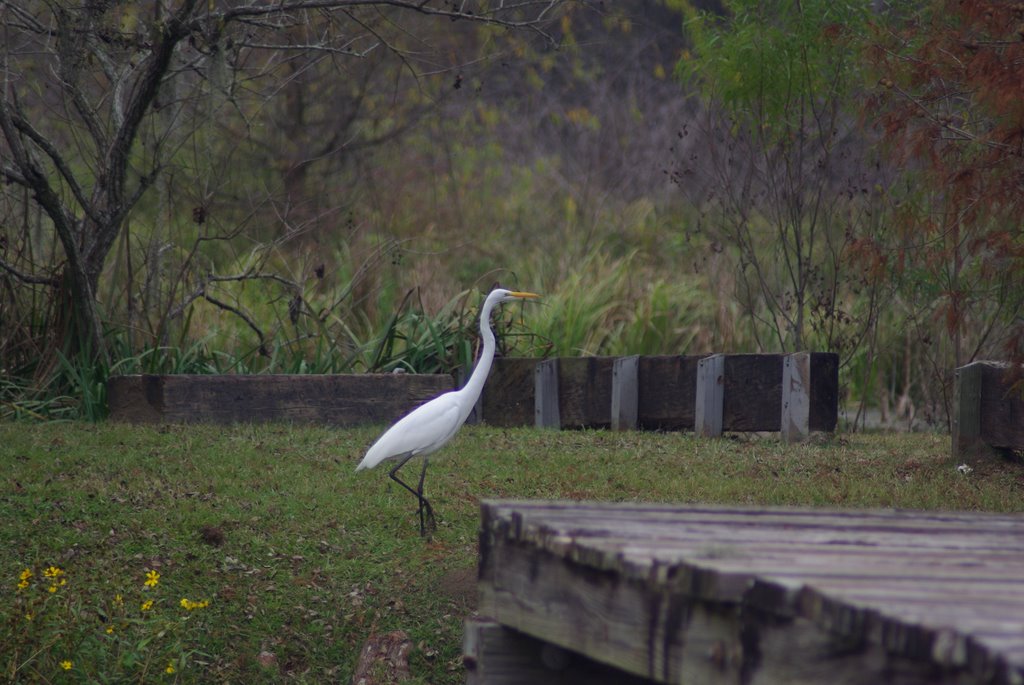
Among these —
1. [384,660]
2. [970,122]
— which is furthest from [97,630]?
[970,122]

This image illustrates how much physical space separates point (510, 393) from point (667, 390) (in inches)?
51.3

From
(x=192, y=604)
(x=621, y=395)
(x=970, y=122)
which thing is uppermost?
(x=970, y=122)

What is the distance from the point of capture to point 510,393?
10.1 meters

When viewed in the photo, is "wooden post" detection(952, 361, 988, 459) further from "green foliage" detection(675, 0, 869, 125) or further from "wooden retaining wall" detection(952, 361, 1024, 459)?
"green foliage" detection(675, 0, 869, 125)

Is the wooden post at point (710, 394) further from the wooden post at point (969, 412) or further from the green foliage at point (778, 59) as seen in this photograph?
the green foliage at point (778, 59)

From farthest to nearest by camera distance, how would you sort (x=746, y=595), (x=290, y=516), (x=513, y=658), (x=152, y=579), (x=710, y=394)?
(x=710, y=394), (x=290, y=516), (x=152, y=579), (x=513, y=658), (x=746, y=595)

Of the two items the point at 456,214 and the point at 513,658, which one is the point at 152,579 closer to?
the point at 513,658

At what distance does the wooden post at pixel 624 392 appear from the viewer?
31.6ft

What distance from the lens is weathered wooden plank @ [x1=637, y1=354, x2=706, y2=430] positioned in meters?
9.68

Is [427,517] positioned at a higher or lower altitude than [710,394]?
lower

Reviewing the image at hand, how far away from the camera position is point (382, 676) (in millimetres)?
4992

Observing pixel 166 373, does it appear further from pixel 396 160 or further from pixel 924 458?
pixel 396 160

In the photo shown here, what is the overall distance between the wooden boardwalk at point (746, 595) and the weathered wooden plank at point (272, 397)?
5.79 metres

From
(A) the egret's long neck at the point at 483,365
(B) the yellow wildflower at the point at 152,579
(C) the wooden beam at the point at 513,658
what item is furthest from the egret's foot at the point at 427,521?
(C) the wooden beam at the point at 513,658
